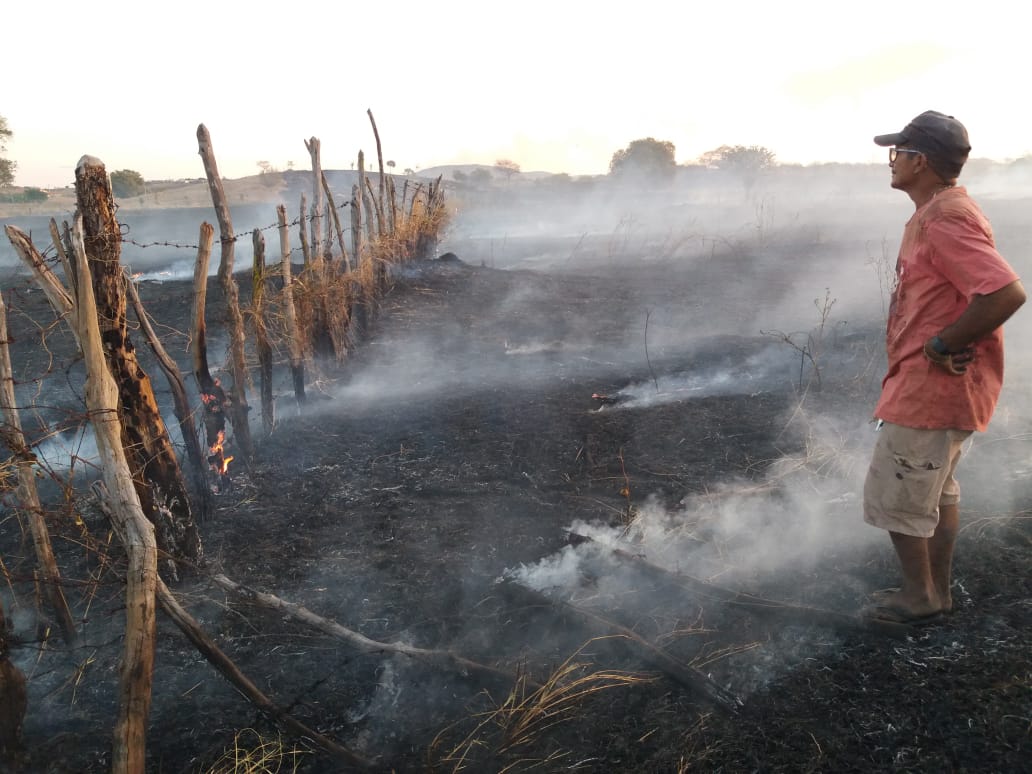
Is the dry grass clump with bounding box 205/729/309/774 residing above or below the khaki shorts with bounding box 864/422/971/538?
below

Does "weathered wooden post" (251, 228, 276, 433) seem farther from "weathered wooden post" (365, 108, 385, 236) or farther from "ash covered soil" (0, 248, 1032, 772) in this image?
"weathered wooden post" (365, 108, 385, 236)

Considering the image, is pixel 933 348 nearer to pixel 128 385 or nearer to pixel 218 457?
pixel 128 385

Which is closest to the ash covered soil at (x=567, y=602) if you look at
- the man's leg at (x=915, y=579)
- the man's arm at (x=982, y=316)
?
the man's leg at (x=915, y=579)

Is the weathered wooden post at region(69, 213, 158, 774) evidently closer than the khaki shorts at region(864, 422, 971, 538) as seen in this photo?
Yes

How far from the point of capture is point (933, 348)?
2.37 metres

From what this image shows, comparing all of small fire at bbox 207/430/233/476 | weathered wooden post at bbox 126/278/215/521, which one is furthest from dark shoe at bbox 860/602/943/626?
small fire at bbox 207/430/233/476

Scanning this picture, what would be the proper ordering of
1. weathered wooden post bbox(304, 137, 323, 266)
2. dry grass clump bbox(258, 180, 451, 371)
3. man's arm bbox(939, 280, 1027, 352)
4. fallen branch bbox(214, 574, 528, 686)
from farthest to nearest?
weathered wooden post bbox(304, 137, 323, 266) < dry grass clump bbox(258, 180, 451, 371) < fallen branch bbox(214, 574, 528, 686) < man's arm bbox(939, 280, 1027, 352)

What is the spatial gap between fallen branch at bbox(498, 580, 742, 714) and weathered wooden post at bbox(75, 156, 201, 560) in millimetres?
A: 1948

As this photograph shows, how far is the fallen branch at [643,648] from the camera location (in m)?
2.49

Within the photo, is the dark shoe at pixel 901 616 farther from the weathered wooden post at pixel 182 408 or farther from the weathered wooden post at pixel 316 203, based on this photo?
the weathered wooden post at pixel 316 203

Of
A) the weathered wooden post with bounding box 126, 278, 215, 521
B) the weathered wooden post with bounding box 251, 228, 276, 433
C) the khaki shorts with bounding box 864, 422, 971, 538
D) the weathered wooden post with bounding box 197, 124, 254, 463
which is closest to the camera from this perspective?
the khaki shorts with bounding box 864, 422, 971, 538

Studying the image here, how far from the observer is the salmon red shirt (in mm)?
2273

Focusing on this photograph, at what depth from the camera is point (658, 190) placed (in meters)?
34.5

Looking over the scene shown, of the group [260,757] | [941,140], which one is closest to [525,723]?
[260,757]
